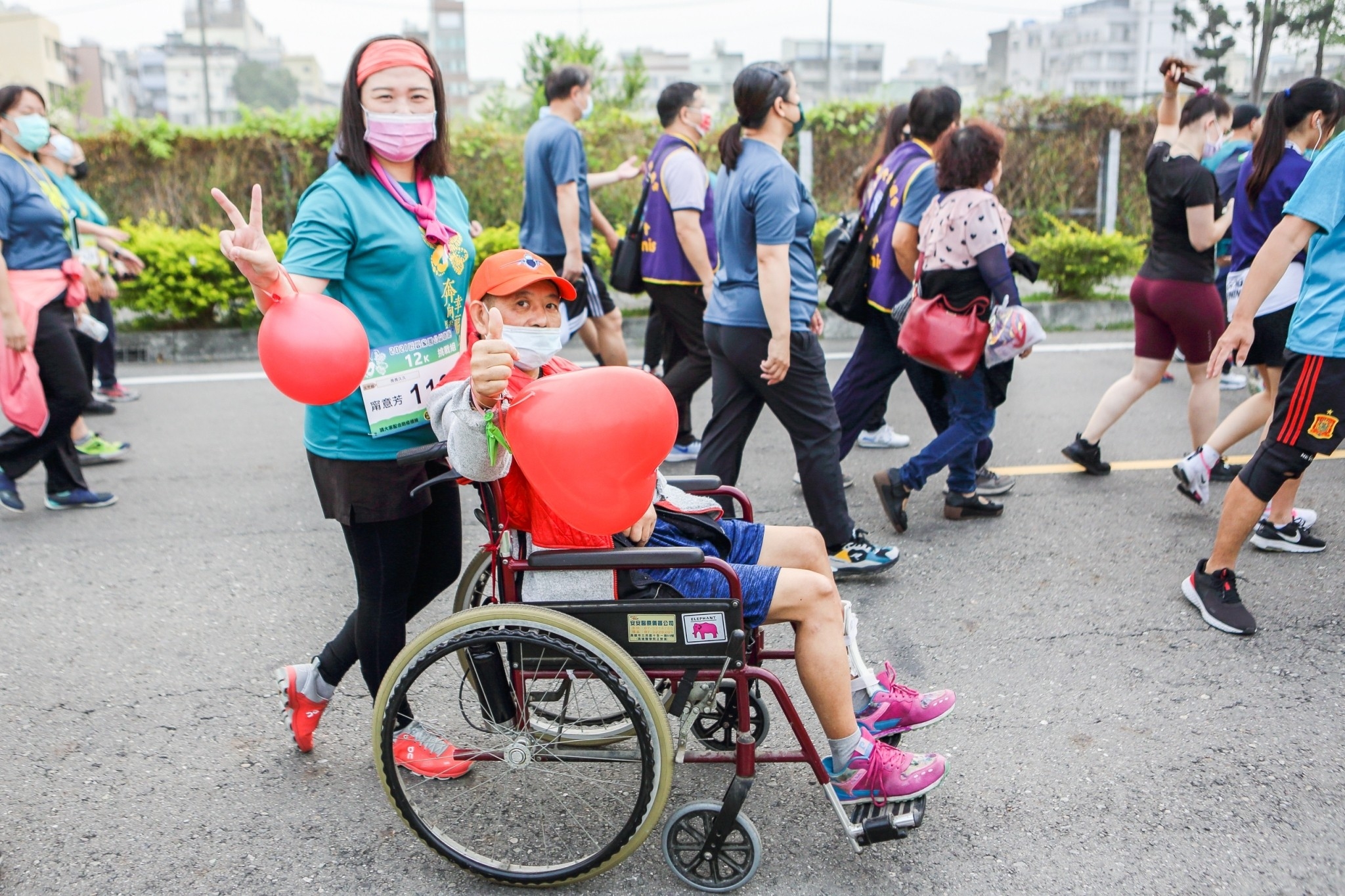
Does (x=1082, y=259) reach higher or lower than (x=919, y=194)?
lower

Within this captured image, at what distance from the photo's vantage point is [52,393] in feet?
15.8

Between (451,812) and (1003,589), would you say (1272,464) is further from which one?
(451,812)

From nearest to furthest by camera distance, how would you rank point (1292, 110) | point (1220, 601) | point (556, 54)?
point (1220, 601), point (1292, 110), point (556, 54)

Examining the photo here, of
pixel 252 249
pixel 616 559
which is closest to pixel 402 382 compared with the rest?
pixel 252 249

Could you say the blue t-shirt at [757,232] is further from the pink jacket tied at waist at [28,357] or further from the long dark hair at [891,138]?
the pink jacket tied at waist at [28,357]

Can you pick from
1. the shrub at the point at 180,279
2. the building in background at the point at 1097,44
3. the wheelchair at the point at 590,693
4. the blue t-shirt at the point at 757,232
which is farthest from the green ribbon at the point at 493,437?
the building in background at the point at 1097,44

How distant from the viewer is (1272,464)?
11.3ft

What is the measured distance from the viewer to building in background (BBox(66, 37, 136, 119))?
75312mm

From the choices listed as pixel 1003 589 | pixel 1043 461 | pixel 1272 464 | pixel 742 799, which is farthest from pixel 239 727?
pixel 1043 461

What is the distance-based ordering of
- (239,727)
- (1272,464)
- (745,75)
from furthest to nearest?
1. (745,75)
2. (1272,464)
3. (239,727)

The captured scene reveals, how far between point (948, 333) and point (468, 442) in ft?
8.36

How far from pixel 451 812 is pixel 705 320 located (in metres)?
2.12

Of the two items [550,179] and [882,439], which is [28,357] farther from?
[882,439]

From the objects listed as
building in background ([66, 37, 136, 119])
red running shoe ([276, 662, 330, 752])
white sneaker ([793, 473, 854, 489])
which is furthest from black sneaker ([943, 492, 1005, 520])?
building in background ([66, 37, 136, 119])
